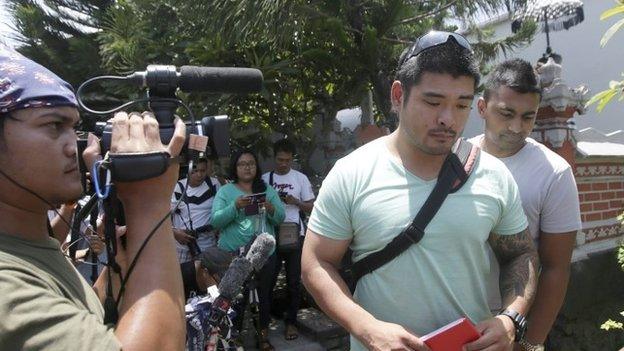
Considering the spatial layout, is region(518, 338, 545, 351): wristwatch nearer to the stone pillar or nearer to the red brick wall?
the stone pillar

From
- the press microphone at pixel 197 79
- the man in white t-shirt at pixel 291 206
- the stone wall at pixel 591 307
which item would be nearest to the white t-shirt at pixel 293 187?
the man in white t-shirt at pixel 291 206

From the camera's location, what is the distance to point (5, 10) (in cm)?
939

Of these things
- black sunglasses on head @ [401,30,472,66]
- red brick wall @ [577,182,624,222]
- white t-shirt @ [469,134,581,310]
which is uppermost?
black sunglasses on head @ [401,30,472,66]

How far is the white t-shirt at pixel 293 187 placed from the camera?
458 centimetres

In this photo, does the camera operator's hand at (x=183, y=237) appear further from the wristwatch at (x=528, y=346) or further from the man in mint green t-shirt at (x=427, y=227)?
the wristwatch at (x=528, y=346)

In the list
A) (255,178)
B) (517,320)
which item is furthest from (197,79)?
(255,178)

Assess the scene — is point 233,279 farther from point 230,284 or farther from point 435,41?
point 435,41

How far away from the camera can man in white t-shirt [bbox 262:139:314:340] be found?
4.39m

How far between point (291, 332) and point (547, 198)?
2980 millimetres

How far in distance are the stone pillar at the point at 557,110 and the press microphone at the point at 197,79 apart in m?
3.48

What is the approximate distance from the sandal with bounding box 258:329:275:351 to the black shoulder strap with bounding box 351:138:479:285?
270 centimetres

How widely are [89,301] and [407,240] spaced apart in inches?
33.7

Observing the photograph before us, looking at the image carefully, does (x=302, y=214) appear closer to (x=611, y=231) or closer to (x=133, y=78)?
(x=611, y=231)

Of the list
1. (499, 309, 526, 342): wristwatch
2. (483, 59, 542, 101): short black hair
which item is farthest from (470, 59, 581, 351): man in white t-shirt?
(499, 309, 526, 342): wristwatch
